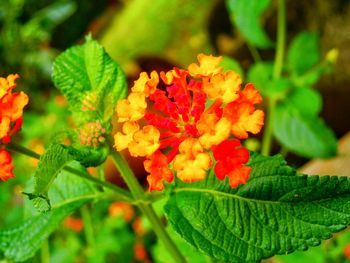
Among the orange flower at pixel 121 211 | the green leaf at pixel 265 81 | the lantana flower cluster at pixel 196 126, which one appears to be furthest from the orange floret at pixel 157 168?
the orange flower at pixel 121 211

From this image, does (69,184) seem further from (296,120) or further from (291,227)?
(296,120)

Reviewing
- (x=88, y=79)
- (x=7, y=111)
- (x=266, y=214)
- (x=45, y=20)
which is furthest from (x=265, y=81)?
(x=45, y=20)

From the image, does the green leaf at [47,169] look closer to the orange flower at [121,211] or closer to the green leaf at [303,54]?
the green leaf at [303,54]

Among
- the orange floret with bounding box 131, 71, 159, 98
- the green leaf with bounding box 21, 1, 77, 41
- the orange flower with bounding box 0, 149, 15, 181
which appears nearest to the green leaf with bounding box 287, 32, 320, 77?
the orange floret with bounding box 131, 71, 159, 98

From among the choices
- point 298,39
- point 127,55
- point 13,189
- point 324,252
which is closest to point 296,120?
point 298,39

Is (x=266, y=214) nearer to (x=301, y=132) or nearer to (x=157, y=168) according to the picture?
(x=157, y=168)

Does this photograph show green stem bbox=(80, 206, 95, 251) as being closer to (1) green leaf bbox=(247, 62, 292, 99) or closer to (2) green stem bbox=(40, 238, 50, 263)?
(2) green stem bbox=(40, 238, 50, 263)
